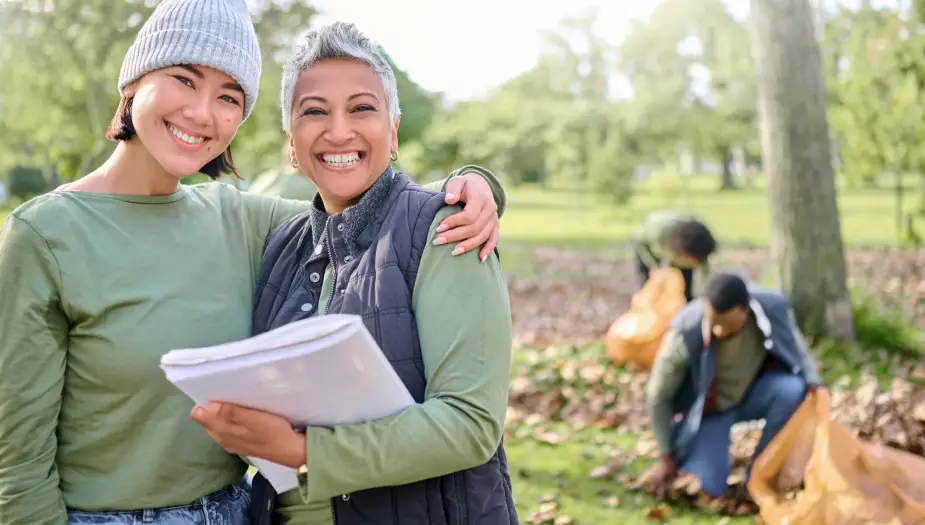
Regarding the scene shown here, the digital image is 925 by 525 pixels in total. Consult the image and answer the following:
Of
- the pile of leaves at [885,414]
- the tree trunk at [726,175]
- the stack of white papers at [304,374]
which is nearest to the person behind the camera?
the stack of white papers at [304,374]

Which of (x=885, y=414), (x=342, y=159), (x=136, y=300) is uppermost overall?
(x=342, y=159)

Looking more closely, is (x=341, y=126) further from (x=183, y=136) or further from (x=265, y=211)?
(x=265, y=211)

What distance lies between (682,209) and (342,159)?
878 inches

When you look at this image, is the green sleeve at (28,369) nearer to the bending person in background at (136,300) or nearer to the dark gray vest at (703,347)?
the bending person in background at (136,300)

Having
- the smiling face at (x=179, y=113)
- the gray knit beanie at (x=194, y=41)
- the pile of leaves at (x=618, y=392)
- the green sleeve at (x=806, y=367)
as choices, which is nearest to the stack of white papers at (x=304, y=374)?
the smiling face at (x=179, y=113)

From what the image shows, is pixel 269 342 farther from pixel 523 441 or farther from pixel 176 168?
pixel 523 441

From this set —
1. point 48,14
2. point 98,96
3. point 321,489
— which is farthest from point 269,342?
point 98,96

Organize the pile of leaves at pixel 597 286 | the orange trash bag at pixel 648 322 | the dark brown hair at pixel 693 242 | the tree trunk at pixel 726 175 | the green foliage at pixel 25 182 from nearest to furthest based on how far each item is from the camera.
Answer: the orange trash bag at pixel 648 322 < the dark brown hair at pixel 693 242 < the pile of leaves at pixel 597 286 < the green foliage at pixel 25 182 < the tree trunk at pixel 726 175

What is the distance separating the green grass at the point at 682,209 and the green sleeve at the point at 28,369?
1506 cm

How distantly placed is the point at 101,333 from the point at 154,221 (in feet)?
0.93

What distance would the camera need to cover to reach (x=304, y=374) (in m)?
1.37

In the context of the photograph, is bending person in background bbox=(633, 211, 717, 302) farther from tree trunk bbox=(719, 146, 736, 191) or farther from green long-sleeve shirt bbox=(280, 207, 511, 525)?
tree trunk bbox=(719, 146, 736, 191)

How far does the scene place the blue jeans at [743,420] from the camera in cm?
428

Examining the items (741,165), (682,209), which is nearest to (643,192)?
(682,209)
